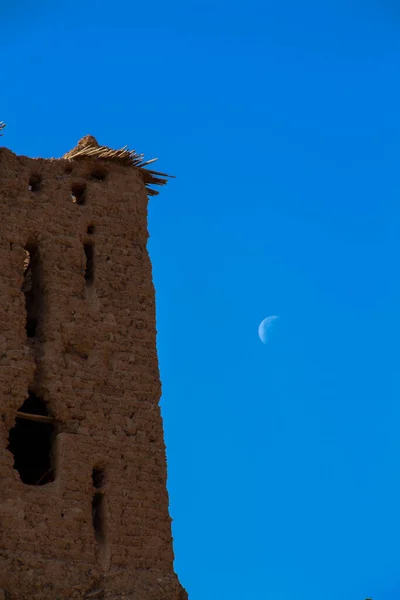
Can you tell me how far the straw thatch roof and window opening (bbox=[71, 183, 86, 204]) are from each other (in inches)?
19.9

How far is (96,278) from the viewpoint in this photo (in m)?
24.0

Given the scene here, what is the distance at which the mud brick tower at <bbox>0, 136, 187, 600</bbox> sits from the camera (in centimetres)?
2144

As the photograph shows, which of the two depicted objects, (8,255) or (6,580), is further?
(8,255)

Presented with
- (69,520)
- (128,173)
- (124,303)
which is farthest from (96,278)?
(69,520)

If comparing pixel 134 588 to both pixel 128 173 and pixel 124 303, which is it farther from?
pixel 128 173

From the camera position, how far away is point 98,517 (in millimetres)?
22188

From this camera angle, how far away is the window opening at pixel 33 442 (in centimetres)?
2248

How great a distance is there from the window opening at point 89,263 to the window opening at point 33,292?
0.85 meters

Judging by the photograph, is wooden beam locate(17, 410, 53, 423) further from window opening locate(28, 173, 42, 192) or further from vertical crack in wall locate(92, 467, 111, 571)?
window opening locate(28, 173, 42, 192)

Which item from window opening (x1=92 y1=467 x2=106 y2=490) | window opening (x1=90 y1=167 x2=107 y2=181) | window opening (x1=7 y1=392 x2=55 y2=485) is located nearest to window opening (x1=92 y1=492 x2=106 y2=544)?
window opening (x1=92 y1=467 x2=106 y2=490)

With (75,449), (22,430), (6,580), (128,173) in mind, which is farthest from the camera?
(128,173)

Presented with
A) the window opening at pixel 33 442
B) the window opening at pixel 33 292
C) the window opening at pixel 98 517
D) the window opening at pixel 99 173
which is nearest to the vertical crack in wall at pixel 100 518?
the window opening at pixel 98 517

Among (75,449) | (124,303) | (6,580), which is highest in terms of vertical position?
(124,303)

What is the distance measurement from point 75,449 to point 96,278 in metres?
2.98
